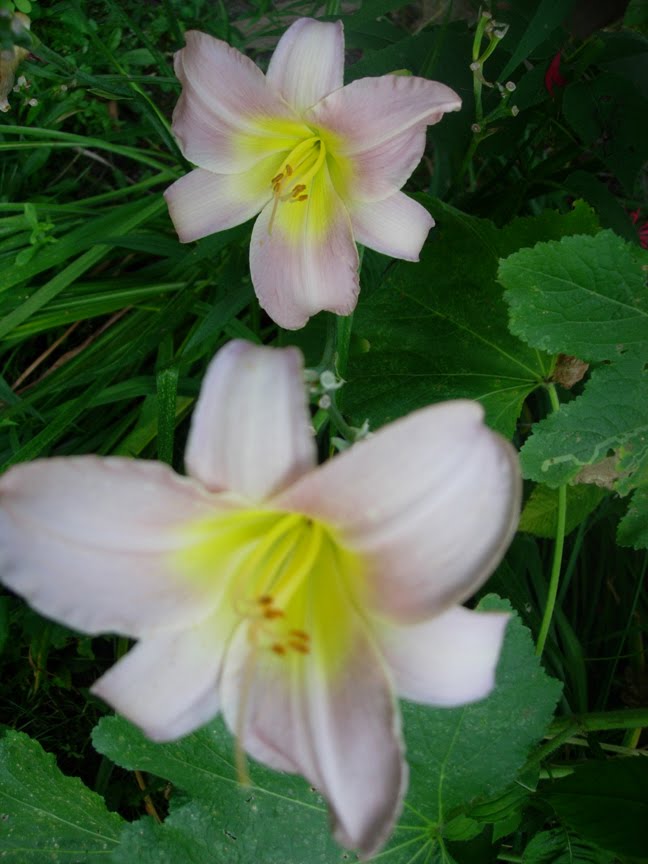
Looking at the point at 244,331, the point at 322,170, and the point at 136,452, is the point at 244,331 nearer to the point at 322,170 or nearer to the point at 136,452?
the point at 136,452

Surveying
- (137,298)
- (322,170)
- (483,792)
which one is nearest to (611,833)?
(483,792)

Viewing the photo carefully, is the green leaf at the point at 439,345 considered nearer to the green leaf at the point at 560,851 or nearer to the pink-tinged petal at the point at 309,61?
the pink-tinged petal at the point at 309,61

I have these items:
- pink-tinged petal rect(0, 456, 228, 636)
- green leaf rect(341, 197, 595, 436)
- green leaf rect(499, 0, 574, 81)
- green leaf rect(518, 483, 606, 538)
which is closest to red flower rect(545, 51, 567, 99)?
green leaf rect(499, 0, 574, 81)

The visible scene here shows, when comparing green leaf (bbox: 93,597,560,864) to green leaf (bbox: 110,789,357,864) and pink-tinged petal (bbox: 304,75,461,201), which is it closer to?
green leaf (bbox: 110,789,357,864)

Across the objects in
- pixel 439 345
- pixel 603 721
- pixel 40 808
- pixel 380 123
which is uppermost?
pixel 380 123

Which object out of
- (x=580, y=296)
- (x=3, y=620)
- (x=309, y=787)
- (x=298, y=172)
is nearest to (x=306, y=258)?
(x=298, y=172)

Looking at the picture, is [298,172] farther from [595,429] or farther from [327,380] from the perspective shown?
[595,429]
